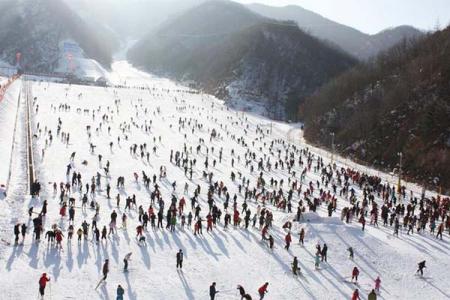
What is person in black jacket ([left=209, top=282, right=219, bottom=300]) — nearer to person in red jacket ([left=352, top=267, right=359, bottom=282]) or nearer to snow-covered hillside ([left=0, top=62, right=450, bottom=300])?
snow-covered hillside ([left=0, top=62, right=450, bottom=300])

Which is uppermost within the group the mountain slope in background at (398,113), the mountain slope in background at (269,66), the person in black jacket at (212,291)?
the mountain slope in background at (269,66)

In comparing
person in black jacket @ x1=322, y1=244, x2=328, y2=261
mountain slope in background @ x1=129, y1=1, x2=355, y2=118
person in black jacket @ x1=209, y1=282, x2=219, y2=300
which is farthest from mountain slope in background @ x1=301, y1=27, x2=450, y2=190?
person in black jacket @ x1=209, y1=282, x2=219, y2=300

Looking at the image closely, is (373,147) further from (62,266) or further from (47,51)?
(47,51)

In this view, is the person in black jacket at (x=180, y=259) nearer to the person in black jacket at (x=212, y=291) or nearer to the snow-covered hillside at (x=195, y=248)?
the snow-covered hillside at (x=195, y=248)

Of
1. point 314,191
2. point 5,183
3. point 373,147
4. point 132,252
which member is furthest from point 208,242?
point 373,147

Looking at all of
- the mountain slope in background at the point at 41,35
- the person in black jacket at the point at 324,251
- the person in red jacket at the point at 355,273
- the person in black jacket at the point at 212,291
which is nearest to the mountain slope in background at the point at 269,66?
the mountain slope in background at the point at 41,35
